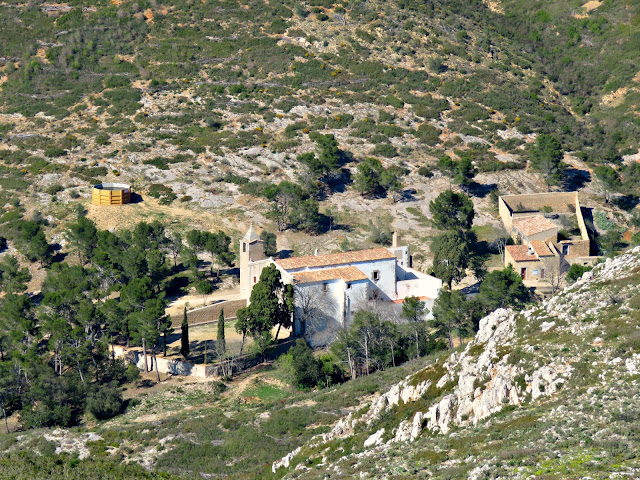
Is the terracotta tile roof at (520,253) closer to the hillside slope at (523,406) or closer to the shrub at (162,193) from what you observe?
the hillside slope at (523,406)

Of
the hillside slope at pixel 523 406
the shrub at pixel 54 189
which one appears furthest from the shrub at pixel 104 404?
the shrub at pixel 54 189

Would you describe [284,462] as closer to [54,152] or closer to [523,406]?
[523,406]

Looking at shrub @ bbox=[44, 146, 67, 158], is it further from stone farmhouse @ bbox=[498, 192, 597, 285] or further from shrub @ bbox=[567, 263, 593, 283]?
shrub @ bbox=[567, 263, 593, 283]

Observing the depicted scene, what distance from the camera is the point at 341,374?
56.9m

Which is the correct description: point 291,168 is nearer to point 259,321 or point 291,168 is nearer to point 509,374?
point 259,321

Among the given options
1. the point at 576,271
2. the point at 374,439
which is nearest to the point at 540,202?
the point at 576,271

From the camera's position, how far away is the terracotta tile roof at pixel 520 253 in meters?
70.7

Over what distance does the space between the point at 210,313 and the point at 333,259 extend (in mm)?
11198

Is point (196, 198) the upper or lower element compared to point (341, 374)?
upper

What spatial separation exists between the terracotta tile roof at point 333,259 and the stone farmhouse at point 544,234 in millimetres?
12992

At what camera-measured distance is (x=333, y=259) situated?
218 feet

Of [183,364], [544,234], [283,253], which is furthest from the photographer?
[283,253]

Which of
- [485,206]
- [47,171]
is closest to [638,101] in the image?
[485,206]

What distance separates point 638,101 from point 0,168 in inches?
3251
